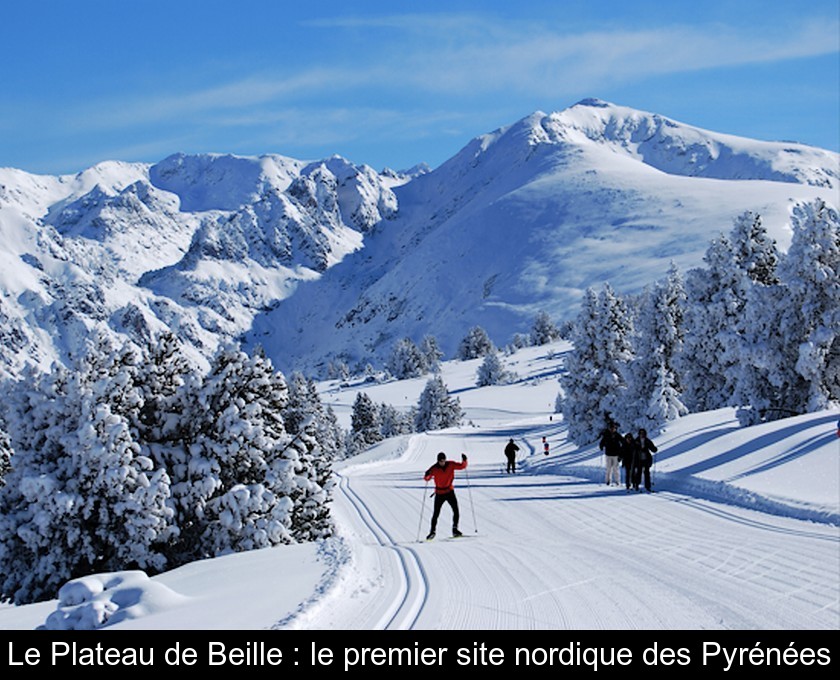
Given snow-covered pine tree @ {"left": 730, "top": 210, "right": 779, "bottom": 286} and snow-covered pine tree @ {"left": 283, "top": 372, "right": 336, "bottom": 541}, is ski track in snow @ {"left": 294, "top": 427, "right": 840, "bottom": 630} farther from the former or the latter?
snow-covered pine tree @ {"left": 730, "top": 210, "right": 779, "bottom": 286}

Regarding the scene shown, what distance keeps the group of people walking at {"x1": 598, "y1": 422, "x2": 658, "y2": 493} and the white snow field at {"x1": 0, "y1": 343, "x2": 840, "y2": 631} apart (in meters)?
0.65

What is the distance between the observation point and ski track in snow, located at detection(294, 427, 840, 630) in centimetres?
906

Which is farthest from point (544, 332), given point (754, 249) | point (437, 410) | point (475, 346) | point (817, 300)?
point (817, 300)

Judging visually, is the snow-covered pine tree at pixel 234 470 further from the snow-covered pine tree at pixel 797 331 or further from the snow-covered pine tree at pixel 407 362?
the snow-covered pine tree at pixel 407 362

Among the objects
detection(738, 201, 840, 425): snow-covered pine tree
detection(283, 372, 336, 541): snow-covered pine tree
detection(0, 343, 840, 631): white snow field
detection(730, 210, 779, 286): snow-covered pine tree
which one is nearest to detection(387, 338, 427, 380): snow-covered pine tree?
detection(730, 210, 779, 286): snow-covered pine tree

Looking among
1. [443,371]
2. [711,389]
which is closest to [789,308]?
[711,389]

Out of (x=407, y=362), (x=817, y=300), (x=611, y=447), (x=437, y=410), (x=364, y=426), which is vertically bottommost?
(x=364, y=426)

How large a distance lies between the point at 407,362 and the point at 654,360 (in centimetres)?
11876

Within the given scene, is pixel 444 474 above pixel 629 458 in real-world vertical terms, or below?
above

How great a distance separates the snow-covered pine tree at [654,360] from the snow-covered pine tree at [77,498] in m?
28.8

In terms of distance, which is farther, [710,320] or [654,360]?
[654,360]

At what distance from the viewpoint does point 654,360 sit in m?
46.3

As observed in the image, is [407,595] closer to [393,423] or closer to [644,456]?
[644,456]
